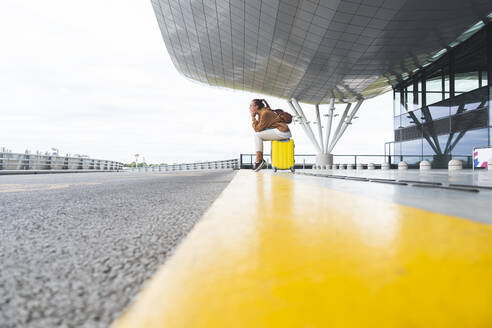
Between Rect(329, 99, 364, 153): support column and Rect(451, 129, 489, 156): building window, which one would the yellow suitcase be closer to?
Rect(451, 129, 489, 156): building window

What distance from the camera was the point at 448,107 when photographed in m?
14.2

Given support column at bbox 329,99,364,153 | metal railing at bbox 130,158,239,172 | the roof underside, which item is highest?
the roof underside

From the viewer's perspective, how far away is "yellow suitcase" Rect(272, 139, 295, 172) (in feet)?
24.7

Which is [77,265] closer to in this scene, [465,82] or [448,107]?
[465,82]

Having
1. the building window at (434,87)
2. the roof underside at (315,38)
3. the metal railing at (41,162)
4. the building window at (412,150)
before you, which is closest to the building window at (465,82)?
the building window at (434,87)

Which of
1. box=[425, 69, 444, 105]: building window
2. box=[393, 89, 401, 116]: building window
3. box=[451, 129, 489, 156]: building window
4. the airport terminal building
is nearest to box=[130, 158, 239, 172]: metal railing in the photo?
the airport terminal building

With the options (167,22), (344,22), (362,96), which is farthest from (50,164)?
(362,96)

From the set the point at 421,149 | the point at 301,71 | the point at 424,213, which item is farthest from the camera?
the point at 301,71

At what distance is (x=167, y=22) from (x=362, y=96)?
19477mm

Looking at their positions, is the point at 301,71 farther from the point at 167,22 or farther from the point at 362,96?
the point at 167,22

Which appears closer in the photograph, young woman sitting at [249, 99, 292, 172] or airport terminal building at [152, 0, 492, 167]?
→ young woman sitting at [249, 99, 292, 172]

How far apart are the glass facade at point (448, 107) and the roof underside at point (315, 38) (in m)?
1.05

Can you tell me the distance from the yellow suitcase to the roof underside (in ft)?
31.0

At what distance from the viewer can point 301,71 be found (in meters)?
20.0
